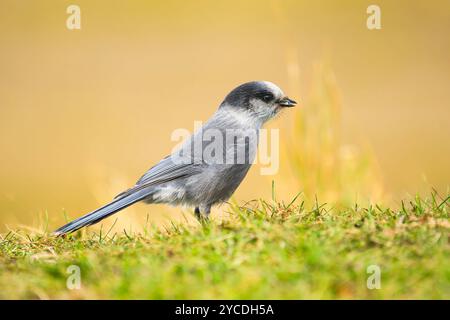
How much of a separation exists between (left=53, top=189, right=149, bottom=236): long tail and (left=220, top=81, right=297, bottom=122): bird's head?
105 centimetres

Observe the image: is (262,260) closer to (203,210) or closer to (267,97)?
(203,210)

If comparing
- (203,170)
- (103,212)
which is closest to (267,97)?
(203,170)

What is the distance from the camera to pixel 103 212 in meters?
3.84

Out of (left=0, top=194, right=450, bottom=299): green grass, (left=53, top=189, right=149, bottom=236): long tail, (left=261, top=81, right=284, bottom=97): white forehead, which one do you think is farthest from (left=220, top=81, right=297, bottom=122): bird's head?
(left=0, top=194, right=450, bottom=299): green grass

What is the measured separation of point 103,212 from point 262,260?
1.69 meters

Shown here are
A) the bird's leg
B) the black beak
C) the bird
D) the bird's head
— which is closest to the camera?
the bird

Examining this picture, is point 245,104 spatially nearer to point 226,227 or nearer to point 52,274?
point 226,227

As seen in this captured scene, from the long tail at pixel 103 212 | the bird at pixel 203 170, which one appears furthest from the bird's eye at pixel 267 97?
the long tail at pixel 103 212

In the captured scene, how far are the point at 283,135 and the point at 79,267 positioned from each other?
2648 mm

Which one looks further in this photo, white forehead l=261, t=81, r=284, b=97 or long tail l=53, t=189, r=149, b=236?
white forehead l=261, t=81, r=284, b=97

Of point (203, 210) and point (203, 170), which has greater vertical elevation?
point (203, 170)

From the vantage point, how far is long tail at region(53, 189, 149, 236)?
355 centimetres

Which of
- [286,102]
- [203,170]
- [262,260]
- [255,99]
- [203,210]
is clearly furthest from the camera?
[286,102]

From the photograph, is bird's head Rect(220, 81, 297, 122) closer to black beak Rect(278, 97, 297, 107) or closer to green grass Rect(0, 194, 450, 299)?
black beak Rect(278, 97, 297, 107)
